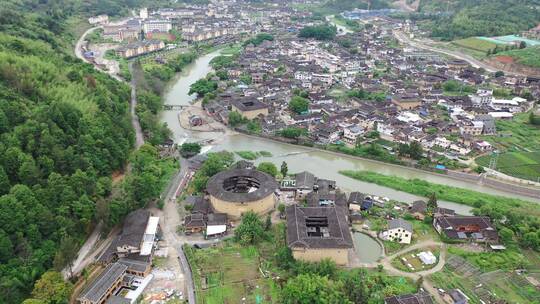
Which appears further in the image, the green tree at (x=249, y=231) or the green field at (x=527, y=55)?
the green field at (x=527, y=55)

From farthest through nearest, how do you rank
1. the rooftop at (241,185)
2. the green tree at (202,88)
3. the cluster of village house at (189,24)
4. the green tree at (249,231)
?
the cluster of village house at (189,24), the green tree at (202,88), the rooftop at (241,185), the green tree at (249,231)

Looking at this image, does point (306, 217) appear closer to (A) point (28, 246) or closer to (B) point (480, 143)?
(A) point (28, 246)

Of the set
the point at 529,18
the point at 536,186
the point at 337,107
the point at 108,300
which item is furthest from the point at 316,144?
the point at 529,18

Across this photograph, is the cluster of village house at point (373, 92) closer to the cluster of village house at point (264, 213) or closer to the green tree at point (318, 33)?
the green tree at point (318, 33)

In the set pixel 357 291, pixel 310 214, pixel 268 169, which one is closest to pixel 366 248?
pixel 310 214

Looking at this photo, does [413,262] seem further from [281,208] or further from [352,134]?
[352,134]

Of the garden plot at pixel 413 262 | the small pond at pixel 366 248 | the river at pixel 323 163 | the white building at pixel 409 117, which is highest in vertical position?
the white building at pixel 409 117

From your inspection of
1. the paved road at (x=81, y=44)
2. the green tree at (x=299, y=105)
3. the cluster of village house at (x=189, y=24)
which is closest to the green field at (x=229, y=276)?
the green tree at (x=299, y=105)
